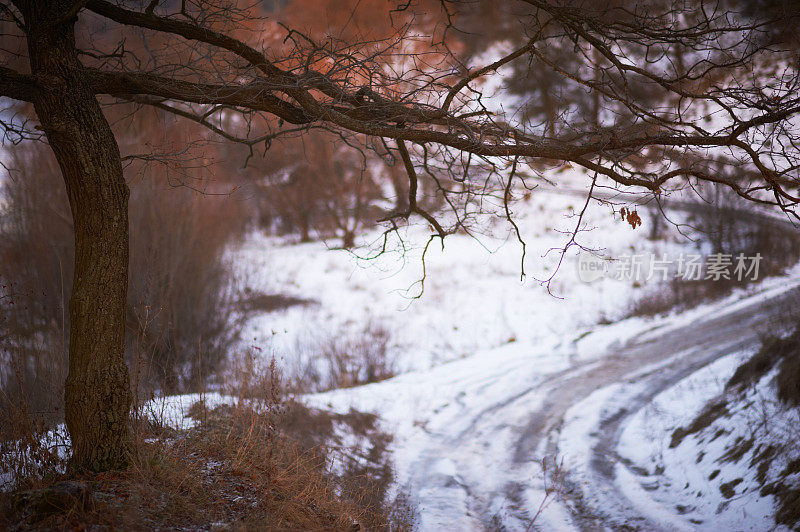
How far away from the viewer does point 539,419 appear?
8289mm

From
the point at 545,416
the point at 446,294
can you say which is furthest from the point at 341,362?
the point at 446,294

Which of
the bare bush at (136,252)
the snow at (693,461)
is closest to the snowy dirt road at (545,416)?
the snow at (693,461)

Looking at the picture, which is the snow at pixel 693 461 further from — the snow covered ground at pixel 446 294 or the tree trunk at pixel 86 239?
the tree trunk at pixel 86 239

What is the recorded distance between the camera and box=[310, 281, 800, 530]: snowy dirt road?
596 centimetres

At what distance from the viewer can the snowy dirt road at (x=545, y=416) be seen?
596 centimetres

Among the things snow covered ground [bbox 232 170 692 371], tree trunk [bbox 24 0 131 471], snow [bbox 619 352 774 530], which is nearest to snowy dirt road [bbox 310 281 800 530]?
snow [bbox 619 352 774 530]

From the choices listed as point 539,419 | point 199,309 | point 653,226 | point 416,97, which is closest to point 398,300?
point 199,309

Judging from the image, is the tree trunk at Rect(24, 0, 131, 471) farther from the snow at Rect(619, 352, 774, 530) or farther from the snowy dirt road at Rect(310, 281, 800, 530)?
the snow at Rect(619, 352, 774, 530)

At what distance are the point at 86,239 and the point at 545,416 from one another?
6.88 metres

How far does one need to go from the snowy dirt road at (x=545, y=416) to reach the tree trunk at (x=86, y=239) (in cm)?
347

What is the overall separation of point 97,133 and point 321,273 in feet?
39.4

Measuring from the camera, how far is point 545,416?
8.38 meters

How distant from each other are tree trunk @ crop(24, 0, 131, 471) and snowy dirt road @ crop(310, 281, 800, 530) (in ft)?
11.4

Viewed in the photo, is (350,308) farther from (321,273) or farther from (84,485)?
(84,485)
